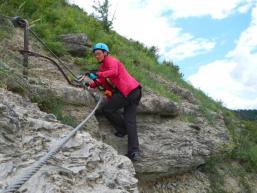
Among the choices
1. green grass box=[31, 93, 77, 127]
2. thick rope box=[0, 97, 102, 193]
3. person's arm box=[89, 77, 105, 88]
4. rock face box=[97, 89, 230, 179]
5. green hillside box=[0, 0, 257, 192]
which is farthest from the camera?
green hillside box=[0, 0, 257, 192]

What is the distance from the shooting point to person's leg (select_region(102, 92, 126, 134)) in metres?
8.36

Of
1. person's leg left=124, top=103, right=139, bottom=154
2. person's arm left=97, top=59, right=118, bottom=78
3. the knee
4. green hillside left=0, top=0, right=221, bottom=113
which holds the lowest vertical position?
person's leg left=124, top=103, right=139, bottom=154

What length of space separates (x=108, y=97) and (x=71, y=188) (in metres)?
3.87

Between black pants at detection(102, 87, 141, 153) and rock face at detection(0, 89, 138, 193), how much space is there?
230 centimetres

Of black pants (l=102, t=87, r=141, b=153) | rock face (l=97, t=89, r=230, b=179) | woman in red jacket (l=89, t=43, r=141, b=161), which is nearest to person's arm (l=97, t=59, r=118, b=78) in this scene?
woman in red jacket (l=89, t=43, r=141, b=161)

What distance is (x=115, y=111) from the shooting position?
8.55 m

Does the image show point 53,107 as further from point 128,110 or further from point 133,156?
point 133,156

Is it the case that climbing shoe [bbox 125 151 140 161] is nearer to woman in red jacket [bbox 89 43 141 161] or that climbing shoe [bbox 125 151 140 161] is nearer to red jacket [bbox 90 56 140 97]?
woman in red jacket [bbox 89 43 141 161]

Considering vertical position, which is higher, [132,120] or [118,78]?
[118,78]

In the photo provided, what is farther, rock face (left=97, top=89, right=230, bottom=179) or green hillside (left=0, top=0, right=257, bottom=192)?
green hillside (left=0, top=0, right=257, bottom=192)

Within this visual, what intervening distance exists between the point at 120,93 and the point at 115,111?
352mm

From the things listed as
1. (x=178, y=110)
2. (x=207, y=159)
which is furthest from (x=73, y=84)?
(x=207, y=159)

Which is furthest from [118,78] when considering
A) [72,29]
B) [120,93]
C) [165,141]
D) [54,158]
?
[72,29]

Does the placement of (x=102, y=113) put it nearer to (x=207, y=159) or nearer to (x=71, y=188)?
(x=207, y=159)
